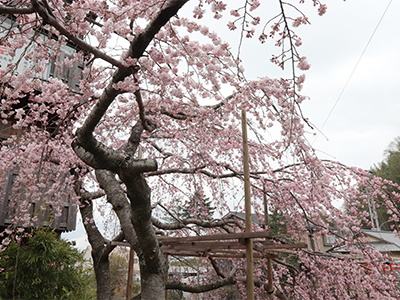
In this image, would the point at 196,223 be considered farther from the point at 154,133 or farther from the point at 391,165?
the point at 391,165

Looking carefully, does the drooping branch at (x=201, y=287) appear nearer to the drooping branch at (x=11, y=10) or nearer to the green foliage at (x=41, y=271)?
the green foliage at (x=41, y=271)

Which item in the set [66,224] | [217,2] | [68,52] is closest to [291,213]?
[217,2]

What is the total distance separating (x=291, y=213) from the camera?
203 inches

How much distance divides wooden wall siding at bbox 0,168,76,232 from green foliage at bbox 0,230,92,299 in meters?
0.46

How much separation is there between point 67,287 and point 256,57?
5.13 m

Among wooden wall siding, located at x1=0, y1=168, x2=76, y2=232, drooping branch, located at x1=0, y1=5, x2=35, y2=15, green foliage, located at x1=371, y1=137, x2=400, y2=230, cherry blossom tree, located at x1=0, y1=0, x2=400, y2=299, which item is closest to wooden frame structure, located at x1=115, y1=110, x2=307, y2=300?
cherry blossom tree, located at x1=0, y1=0, x2=400, y2=299

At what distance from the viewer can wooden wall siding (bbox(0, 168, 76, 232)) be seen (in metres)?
5.29

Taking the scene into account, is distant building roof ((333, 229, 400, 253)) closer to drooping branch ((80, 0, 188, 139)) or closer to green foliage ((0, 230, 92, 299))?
drooping branch ((80, 0, 188, 139))

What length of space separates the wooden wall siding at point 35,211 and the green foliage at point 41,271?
46cm

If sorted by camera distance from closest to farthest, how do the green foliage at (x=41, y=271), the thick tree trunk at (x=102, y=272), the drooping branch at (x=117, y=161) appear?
the drooping branch at (x=117, y=161), the green foliage at (x=41, y=271), the thick tree trunk at (x=102, y=272)

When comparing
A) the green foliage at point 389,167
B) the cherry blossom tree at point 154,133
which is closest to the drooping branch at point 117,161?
the cherry blossom tree at point 154,133

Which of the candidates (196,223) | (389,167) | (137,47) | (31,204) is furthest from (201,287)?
(389,167)

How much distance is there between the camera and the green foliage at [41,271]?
4.57 m

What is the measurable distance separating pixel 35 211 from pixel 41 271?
105cm
